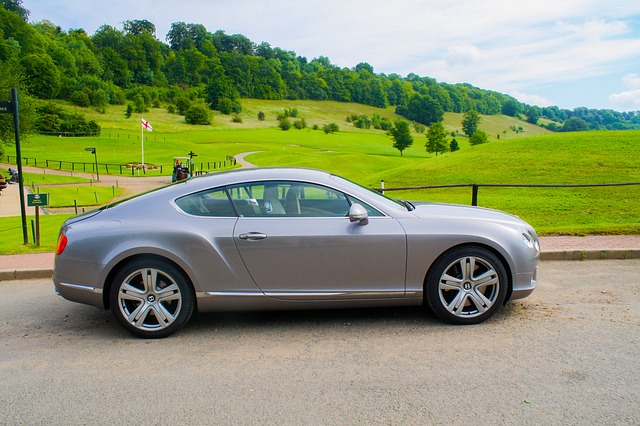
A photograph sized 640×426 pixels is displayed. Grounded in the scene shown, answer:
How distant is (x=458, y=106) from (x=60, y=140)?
14439cm

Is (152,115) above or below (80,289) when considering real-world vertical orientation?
above

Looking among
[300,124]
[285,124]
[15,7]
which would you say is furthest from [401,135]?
[15,7]

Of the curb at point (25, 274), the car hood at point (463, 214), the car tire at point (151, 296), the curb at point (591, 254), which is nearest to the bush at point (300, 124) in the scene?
the curb at point (591, 254)

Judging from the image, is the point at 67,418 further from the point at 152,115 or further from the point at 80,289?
the point at 152,115

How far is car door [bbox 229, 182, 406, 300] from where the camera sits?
15.3ft

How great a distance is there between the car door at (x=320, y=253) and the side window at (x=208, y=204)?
132mm

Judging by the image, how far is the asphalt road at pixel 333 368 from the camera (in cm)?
326

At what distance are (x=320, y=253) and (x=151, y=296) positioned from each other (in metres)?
1.59

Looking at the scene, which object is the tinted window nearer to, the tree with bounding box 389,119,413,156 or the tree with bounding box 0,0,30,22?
the tree with bounding box 389,119,413,156

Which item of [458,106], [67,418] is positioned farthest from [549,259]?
[458,106]

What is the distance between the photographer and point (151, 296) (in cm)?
467

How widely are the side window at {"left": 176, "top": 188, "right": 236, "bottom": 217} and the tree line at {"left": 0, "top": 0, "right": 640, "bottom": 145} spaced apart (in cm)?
10185

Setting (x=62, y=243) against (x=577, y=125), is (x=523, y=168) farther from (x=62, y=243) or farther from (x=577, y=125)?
(x=577, y=125)

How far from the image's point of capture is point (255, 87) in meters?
176
